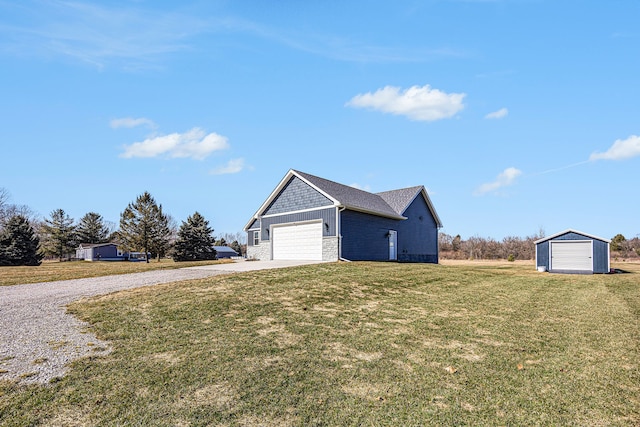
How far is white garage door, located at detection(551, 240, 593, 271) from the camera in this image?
19.9 m

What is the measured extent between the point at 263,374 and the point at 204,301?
3.94 metres

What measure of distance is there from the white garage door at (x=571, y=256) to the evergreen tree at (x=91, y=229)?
6133 cm

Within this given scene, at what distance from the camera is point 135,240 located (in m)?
37.5

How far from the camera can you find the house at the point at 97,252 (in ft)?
171

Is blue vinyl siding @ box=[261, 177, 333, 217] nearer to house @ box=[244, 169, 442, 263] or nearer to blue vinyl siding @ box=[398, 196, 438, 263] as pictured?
house @ box=[244, 169, 442, 263]

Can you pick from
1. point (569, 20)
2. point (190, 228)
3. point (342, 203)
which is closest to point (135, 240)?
point (190, 228)

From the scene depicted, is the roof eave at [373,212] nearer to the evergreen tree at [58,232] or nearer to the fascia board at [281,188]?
the fascia board at [281,188]

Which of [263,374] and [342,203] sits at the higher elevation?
[342,203]

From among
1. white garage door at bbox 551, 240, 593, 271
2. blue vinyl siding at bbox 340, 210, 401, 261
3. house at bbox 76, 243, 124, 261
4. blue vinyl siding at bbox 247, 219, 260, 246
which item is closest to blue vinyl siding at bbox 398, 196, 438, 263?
blue vinyl siding at bbox 340, 210, 401, 261

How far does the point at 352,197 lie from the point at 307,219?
3123 millimetres

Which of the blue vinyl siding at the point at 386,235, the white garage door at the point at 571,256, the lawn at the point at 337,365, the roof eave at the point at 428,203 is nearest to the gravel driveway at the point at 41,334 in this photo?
the lawn at the point at 337,365

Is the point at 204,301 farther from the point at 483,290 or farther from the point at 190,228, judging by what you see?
the point at 190,228

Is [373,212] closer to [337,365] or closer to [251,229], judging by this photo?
[251,229]

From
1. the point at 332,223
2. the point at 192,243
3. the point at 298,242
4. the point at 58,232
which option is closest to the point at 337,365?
the point at 332,223
